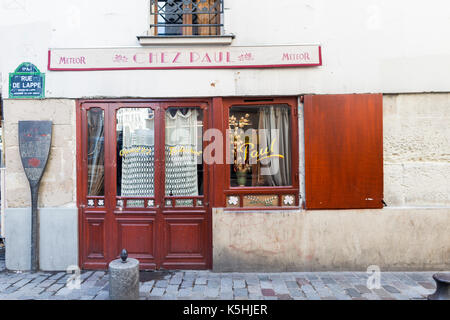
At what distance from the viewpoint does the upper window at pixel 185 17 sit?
15.9 ft

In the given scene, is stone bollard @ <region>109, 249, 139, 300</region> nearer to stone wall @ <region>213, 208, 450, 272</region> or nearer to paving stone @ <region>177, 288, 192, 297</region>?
paving stone @ <region>177, 288, 192, 297</region>

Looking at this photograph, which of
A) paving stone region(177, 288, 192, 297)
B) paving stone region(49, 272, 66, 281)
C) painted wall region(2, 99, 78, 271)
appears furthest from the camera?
painted wall region(2, 99, 78, 271)

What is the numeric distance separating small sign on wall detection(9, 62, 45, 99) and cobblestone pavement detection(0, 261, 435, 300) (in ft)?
9.79

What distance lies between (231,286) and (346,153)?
279 centimetres

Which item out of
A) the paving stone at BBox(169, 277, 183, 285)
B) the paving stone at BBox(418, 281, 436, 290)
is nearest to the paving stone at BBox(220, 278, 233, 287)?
the paving stone at BBox(169, 277, 183, 285)

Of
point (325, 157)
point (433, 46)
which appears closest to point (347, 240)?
point (325, 157)

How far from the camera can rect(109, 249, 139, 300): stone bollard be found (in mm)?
3348

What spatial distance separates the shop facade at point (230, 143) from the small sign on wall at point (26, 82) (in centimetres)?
10

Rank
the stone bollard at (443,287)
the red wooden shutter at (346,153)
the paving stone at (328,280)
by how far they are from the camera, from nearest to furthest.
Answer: the stone bollard at (443,287) < the paving stone at (328,280) < the red wooden shutter at (346,153)

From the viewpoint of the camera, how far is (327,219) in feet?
15.3

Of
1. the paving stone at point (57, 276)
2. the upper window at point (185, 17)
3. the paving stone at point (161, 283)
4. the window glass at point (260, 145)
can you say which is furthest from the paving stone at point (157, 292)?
the upper window at point (185, 17)

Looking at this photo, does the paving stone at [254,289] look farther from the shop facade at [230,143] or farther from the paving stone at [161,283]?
the paving stone at [161,283]

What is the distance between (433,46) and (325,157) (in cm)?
258

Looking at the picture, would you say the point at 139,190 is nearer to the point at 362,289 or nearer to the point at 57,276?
the point at 57,276
